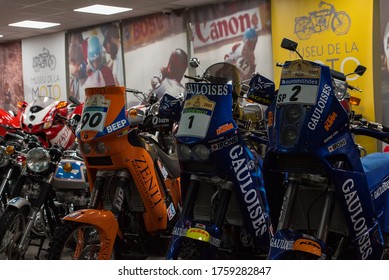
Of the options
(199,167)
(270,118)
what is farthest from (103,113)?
(270,118)

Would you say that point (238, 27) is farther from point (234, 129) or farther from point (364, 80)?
point (234, 129)

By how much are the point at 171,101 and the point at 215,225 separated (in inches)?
38.3

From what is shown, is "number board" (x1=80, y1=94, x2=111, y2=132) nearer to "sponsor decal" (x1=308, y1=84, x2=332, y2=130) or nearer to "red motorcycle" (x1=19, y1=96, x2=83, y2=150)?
"red motorcycle" (x1=19, y1=96, x2=83, y2=150)

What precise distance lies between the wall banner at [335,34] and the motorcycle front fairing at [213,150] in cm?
435

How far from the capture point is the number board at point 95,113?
11.5 ft

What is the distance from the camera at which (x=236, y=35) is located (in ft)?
28.3

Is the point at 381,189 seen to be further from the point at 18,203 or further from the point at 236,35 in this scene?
the point at 236,35

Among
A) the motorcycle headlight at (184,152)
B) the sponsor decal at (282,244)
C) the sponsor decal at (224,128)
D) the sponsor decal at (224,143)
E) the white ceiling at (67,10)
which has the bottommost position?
the sponsor decal at (282,244)

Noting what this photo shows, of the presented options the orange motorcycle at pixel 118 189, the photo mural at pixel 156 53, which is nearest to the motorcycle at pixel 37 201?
the orange motorcycle at pixel 118 189

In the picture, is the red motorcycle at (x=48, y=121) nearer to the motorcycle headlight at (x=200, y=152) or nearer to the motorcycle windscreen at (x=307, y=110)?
the motorcycle headlight at (x=200, y=152)

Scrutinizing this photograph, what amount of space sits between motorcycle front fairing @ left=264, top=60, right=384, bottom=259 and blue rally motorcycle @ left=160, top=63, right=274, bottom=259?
1.18 feet
